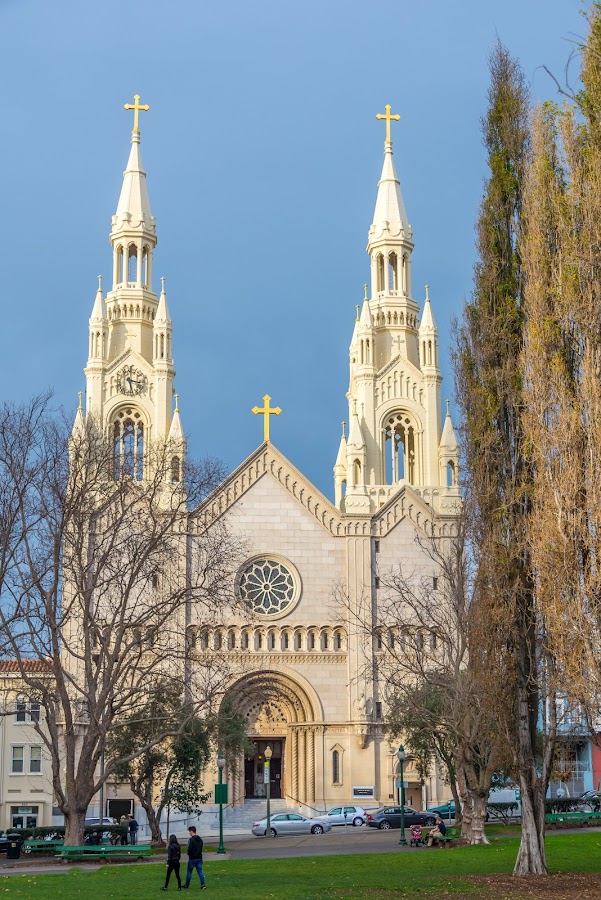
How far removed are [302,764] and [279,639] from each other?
6.22 metres

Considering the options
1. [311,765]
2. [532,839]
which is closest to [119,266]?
[311,765]

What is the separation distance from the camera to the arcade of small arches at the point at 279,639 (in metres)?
60.3

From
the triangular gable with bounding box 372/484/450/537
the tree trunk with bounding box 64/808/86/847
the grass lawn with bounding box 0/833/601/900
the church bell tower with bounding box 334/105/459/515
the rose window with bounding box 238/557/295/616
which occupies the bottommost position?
the grass lawn with bounding box 0/833/601/900

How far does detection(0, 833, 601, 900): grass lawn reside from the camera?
23.3 m

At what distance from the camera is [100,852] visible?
1350 inches

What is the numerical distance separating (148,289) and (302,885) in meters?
48.6

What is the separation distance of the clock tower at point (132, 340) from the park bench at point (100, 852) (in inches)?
1244

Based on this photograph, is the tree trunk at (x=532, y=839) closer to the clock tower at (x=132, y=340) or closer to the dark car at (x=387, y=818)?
the dark car at (x=387, y=818)

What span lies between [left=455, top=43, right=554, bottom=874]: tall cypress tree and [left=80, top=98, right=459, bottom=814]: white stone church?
93.4 feet

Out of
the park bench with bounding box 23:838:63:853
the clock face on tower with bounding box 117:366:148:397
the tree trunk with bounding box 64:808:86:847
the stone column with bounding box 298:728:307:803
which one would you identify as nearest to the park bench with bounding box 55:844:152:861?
the tree trunk with bounding box 64:808:86:847

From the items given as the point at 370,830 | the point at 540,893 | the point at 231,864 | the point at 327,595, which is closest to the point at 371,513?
the point at 327,595

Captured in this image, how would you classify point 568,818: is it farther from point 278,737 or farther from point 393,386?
point 393,386

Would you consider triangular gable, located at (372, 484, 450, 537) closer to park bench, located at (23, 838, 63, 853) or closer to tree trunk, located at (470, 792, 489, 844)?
tree trunk, located at (470, 792, 489, 844)

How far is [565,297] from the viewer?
2470 centimetres
